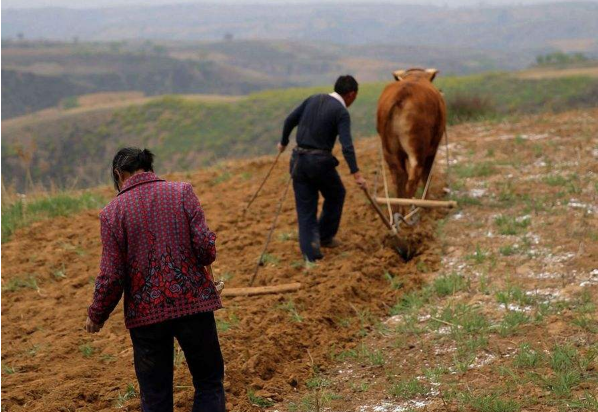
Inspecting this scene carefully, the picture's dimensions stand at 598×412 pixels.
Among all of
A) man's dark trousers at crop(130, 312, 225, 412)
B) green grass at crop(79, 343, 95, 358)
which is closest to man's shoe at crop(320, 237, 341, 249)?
green grass at crop(79, 343, 95, 358)

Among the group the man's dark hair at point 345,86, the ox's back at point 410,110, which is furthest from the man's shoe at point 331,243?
Result: the man's dark hair at point 345,86

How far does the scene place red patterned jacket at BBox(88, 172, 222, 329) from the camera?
394 cm

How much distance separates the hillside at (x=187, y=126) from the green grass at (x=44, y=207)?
1636 inches

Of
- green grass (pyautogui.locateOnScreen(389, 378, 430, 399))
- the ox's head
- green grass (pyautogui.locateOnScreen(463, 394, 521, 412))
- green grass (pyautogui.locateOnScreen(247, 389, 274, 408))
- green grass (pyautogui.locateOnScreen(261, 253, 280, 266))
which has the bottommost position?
green grass (pyautogui.locateOnScreen(261, 253, 280, 266))

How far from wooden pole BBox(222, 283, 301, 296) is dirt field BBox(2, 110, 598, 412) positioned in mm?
78

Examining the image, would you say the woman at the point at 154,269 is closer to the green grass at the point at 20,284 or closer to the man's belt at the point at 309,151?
the man's belt at the point at 309,151

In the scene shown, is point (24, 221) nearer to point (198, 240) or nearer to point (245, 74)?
point (198, 240)

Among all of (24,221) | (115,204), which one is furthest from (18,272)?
(115,204)

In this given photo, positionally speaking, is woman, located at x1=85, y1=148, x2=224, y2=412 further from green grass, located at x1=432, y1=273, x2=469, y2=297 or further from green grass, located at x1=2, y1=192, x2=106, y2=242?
green grass, located at x1=2, y1=192, x2=106, y2=242

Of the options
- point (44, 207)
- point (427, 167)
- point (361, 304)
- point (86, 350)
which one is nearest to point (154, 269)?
point (86, 350)

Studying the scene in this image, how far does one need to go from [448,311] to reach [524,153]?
5.25 m

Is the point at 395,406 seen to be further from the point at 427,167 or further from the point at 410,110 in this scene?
the point at 427,167

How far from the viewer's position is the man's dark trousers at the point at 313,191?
748 centimetres

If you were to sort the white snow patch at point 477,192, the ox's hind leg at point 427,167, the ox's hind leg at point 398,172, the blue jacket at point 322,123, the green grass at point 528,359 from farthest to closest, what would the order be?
the white snow patch at point 477,192 < the ox's hind leg at point 427,167 < the ox's hind leg at point 398,172 < the blue jacket at point 322,123 < the green grass at point 528,359
